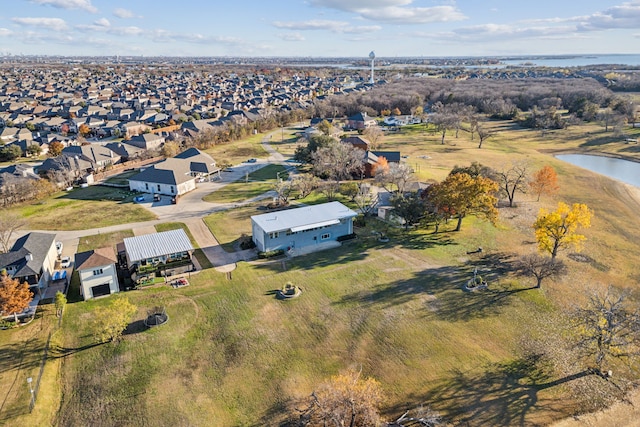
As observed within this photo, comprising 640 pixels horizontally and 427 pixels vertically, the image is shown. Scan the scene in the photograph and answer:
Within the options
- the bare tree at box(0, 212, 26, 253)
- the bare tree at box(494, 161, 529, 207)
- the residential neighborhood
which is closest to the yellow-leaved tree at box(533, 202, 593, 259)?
the residential neighborhood

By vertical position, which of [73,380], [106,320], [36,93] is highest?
[36,93]

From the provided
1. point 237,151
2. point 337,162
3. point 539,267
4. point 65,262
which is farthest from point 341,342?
point 237,151

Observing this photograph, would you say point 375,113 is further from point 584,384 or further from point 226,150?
point 584,384

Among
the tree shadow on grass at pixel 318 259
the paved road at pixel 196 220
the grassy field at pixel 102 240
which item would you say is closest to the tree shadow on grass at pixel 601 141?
the paved road at pixel 196 220

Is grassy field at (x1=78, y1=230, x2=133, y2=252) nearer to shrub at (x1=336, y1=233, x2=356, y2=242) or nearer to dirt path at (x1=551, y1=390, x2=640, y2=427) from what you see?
shrub at (x1=336, y1=233, x2=356, y2=242)

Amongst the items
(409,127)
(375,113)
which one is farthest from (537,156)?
(375,113)

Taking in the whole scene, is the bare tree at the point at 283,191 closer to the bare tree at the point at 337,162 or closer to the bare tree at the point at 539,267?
the bare tree at the point at 337,162

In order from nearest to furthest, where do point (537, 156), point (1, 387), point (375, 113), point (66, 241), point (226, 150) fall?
1. point (1, 387)
2. point (66, 241)
3. point (537, 156)
4. point (226, 150)
5. point (375, 113)

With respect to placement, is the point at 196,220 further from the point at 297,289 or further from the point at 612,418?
the point at 612,418
